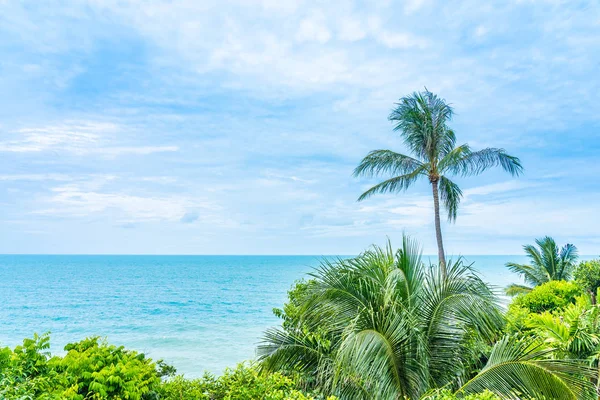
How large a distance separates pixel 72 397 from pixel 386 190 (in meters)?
13.5

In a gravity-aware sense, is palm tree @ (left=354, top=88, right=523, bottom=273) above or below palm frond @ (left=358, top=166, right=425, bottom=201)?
above

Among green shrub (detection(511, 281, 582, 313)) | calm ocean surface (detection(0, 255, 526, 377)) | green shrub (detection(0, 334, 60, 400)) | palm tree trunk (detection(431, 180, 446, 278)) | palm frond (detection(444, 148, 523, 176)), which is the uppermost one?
palm frond (detection(444, 148, 523, 176))

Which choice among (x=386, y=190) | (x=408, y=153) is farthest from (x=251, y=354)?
(x=408, y=153)

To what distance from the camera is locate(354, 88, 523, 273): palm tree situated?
14383mm

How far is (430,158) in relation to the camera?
48.4ft

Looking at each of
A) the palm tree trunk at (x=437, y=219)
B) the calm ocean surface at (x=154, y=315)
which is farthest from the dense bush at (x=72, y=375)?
the calm ocean surface at (x=154, y=315)

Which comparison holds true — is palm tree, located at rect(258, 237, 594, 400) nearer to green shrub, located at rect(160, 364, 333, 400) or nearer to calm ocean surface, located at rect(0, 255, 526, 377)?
green shrub, located at rect(160, 364, 333, 400)

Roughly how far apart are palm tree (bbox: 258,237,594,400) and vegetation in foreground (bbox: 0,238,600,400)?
1cm

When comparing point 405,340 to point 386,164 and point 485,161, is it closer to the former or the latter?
point 386,164

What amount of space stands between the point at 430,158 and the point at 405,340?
10937mm

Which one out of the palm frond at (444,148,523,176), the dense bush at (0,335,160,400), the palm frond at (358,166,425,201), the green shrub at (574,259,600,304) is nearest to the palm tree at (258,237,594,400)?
the dense bush at (0,335,160,400)

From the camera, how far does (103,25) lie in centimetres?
1331

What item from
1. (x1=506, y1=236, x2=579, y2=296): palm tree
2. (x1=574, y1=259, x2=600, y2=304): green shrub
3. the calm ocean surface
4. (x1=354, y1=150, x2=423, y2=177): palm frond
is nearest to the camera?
(x1=354, y1=150, x2=423, y2=177): palm frond

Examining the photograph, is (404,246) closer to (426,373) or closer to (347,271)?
(347,271)
